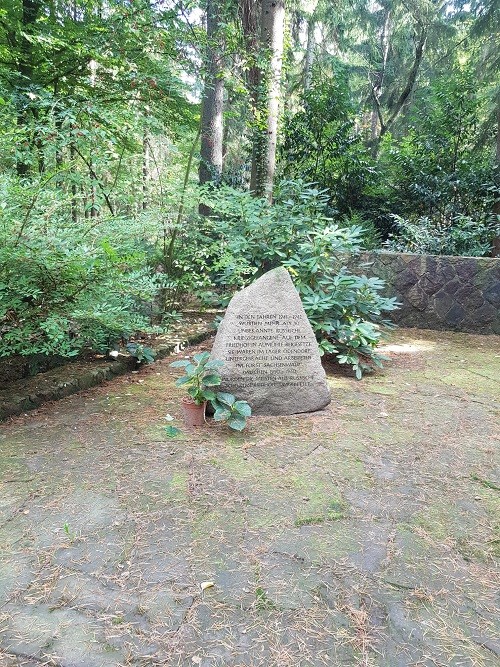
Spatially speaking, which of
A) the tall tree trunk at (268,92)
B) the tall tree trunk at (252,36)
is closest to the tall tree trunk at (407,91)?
the tall tree trunk at (252,36)

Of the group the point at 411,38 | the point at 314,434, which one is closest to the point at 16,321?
the point at 314,434

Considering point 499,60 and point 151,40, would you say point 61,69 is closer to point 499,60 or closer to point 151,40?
point 151,40

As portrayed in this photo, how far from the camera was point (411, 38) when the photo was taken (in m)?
14.0

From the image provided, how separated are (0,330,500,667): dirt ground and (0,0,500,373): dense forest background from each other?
36.7 inches

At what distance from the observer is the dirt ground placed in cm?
134

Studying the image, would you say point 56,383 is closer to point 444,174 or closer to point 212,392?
point 212,392

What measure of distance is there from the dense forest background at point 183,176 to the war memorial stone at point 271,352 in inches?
29.0

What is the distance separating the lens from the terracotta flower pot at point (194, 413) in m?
2.82

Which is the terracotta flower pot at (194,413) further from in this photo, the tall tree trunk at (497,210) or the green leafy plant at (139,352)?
the tall tree trunk at (497,210)

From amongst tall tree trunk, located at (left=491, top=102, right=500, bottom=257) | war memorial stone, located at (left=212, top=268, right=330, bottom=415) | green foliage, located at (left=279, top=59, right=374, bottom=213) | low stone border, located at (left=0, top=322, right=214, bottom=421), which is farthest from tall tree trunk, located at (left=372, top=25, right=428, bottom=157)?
low stone border, located at (left=0, top=322, right=214, bottom=421)

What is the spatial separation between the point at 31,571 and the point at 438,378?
334 centimetres

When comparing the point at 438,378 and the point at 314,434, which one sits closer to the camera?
the point at 314,434

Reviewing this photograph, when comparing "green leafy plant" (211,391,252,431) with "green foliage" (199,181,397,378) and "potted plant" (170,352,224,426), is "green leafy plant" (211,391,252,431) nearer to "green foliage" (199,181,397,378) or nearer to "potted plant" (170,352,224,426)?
"potted plant" (170,352,224,426)

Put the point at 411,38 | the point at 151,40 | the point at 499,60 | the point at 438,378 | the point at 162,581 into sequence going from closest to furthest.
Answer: the point at 162,581 < the point at 438,378 < the point at 151,40 < the point at 499,60 < the point at 411,38
